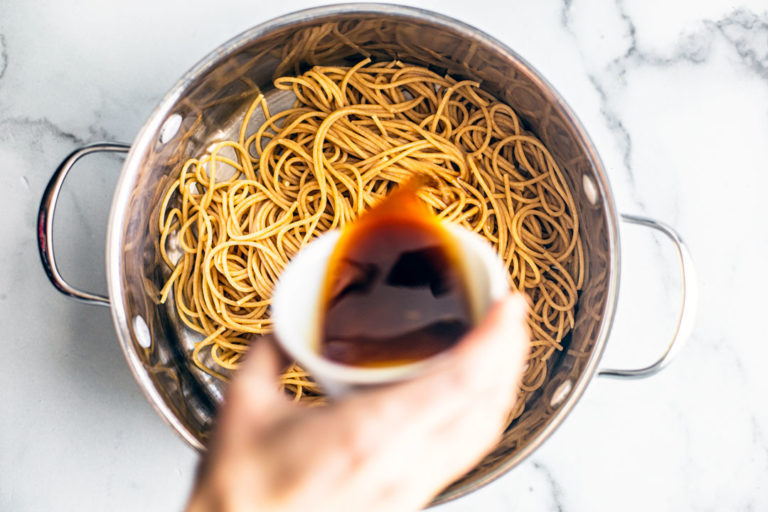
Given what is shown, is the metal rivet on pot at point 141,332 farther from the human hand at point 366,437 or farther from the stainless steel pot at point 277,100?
the human hand at point 366,437

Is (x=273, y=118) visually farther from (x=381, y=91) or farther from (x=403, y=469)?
(x=403, y=469)

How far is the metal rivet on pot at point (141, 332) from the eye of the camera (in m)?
0.72

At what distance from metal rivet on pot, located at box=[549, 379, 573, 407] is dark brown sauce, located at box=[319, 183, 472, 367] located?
0.26 m

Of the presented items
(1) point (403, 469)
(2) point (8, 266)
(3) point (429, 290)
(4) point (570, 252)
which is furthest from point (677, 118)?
(2) point (8, 266)

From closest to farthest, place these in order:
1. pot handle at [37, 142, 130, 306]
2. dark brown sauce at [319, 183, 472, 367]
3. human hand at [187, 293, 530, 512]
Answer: human hand at [187, 293, 530, 512], dark brown sauce at [319, 183, 472, 367], pot handle at [37, 142, 130, 306]

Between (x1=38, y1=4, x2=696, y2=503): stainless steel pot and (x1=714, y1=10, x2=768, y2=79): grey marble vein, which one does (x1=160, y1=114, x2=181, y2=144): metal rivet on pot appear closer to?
(x1=38, y1=4, x2=696, y2=503): stainless steel pot

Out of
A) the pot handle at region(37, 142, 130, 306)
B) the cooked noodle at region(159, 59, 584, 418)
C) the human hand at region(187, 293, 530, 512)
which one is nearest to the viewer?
the human hand at region(187, 293, 530, 512)

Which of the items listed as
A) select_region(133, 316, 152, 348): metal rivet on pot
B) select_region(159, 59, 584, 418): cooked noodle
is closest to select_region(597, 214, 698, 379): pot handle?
select_region(159, 59, 584, 418): cooked noodle

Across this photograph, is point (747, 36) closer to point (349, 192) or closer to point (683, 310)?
point (683, 310)

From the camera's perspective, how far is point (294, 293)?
52 centimetres

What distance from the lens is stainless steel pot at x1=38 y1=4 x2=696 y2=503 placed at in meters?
0.69

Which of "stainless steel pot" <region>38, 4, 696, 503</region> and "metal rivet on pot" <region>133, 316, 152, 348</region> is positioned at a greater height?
"stainless steel pot" <region>38, 4, 696, 503</region>

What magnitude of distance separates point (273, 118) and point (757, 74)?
69cm

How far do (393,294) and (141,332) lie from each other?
350 millimetres
